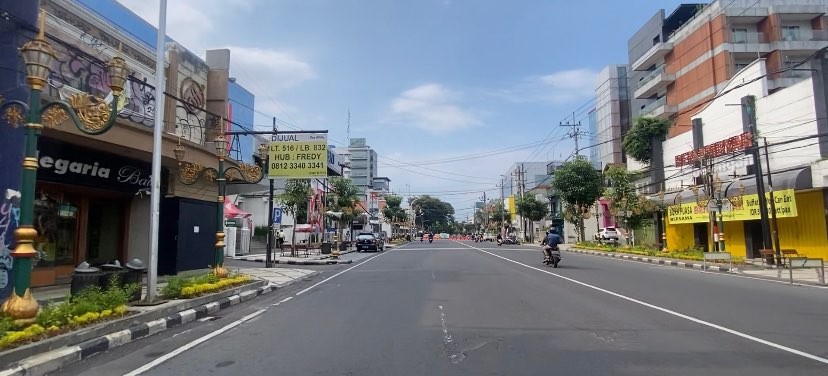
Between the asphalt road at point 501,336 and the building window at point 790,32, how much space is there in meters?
35.2

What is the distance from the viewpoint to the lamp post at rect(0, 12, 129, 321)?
729cm

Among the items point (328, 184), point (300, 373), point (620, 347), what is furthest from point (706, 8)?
point (300, 373)

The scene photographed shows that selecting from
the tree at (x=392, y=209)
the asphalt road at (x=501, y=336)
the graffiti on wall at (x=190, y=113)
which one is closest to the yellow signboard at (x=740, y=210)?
the asphalt road at (x=501, y=336)

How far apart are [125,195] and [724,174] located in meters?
30.9

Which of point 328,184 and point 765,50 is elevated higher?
point 765,50

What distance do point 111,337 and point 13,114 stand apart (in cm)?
372

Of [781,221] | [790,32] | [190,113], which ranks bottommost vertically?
[781,221]

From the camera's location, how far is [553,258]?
73.5 feet

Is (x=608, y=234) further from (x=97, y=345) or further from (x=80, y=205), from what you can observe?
(x=97, y=345)

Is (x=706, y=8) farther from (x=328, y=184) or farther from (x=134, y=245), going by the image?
(x=134, y=245)

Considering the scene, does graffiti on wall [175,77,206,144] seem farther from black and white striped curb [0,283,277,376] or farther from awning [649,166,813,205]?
awning [649,166,813,205]

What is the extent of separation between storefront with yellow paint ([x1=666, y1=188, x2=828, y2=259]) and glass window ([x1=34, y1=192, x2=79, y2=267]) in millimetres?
27597

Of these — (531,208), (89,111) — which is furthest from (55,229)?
(531,208)

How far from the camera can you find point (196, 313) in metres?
10.2
